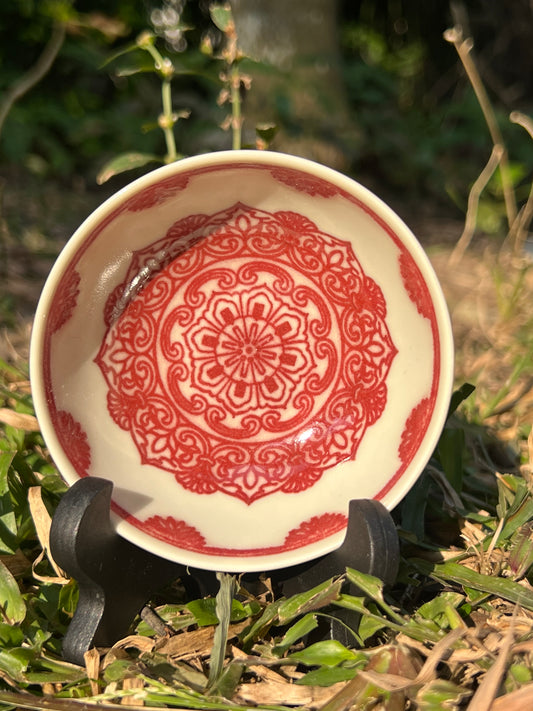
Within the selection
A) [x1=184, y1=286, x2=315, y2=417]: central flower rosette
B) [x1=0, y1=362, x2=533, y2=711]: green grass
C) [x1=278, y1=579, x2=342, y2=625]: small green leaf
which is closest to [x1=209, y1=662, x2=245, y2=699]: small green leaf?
[x1=0, y1=362, x2=533, y2=711]: green grass

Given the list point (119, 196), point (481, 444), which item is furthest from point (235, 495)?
point (481, 444)

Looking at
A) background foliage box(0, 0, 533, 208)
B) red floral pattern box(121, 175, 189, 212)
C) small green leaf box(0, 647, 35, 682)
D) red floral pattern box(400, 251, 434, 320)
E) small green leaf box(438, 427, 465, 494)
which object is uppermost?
background foliage box(0, 0, 533, 208)

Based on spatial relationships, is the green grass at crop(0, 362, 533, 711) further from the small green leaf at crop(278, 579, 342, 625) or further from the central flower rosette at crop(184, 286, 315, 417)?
the central flower rosette at crop(184, 286, 315, 417)

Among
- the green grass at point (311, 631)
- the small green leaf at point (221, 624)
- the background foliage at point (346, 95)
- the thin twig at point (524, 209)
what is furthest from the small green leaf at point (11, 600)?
the background foliage at point (346, 95)

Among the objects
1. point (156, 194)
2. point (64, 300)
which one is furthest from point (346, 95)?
point (64, 300)

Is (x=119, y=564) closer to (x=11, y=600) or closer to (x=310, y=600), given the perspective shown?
(x=11, y=600)

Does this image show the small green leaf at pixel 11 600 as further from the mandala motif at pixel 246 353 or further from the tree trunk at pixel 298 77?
the tree trunk at pixel 298 77
